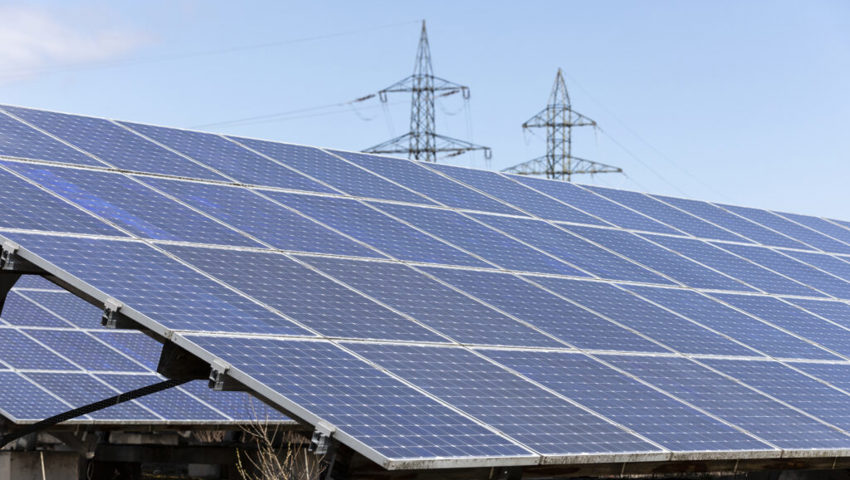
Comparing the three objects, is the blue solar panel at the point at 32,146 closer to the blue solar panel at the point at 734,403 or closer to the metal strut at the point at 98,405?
the metal strut at the point at 98,405

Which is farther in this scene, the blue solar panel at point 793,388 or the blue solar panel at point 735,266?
the blue solar panel at point 735,266

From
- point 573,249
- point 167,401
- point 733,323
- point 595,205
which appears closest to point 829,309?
point 733,323

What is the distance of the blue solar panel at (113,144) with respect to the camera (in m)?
21.1

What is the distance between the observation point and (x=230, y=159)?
23.5 m

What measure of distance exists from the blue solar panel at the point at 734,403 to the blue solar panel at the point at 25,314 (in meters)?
13.4

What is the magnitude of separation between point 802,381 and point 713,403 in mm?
3312

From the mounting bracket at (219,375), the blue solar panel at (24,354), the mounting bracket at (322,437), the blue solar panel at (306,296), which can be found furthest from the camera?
the blue solar panel at (24,354)

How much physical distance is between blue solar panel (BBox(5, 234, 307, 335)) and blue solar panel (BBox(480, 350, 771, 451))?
3.60 m

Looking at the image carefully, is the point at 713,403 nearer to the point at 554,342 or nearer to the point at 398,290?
the point at 554,342

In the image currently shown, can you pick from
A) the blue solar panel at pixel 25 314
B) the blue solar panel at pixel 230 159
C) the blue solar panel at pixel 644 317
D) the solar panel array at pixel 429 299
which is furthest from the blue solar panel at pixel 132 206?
the blue solar panel at pixel 25 314

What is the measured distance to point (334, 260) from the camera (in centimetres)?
1914

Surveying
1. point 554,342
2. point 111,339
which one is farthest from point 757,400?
point 111,339

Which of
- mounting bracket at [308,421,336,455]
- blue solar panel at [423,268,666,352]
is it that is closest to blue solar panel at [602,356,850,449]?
blue solar panel at [423,268,666,352]

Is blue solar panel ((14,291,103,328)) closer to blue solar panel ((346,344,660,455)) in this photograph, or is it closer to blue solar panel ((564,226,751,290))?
blue solar panel ((564,226,751,290))
